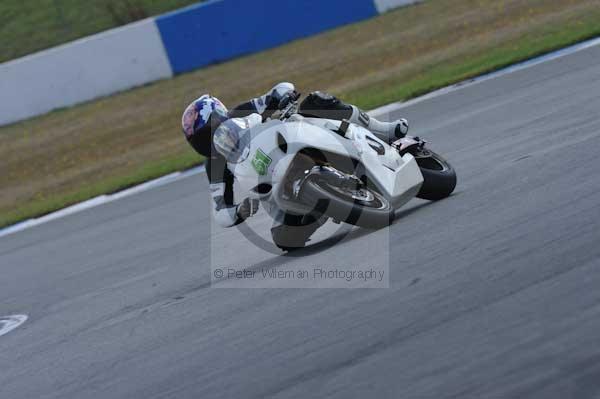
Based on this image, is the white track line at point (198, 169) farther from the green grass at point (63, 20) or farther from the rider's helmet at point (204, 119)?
the green grass at point (63, 20)

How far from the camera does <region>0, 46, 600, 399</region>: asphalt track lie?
427 cm

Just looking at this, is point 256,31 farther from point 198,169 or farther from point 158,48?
point 198,169

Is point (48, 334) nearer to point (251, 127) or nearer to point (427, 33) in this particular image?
point (251, 127)

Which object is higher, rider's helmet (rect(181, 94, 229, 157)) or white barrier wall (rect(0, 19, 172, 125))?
rider's helmet (rect(181, 94, 229, 157))

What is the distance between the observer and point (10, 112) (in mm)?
21969

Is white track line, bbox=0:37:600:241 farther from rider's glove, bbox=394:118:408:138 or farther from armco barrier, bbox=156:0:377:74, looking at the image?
armco barrier, bbox=156:0:377:74

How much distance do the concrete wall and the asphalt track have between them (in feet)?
39.2

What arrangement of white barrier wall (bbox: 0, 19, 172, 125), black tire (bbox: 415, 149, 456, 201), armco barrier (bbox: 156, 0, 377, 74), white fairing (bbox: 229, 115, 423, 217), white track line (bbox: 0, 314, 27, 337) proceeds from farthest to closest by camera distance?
armco barrier (bbox: 156, 0, 377, 74), white barrier wall (bbox: 0, 19, 172, 125), white track line (bbox: 0, 314, 27, 337), black tire (bbox: 415, 149, 456, 201), white fairing (bbox: 229, 115, 423, 217)

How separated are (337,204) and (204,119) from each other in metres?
1.14

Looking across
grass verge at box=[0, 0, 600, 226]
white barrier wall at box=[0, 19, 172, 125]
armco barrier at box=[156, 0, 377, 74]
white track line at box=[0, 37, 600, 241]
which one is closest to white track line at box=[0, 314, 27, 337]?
white track line at box=[0, 37, 600, 241]

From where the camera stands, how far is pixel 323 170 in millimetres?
6914

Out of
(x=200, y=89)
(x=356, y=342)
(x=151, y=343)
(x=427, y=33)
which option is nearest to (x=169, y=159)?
(x=200, y=89)

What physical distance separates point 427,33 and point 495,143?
11366 millimetres

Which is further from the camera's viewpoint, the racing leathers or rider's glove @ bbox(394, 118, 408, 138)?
rider's glove @ bbox(394, 118, 408, 138)
